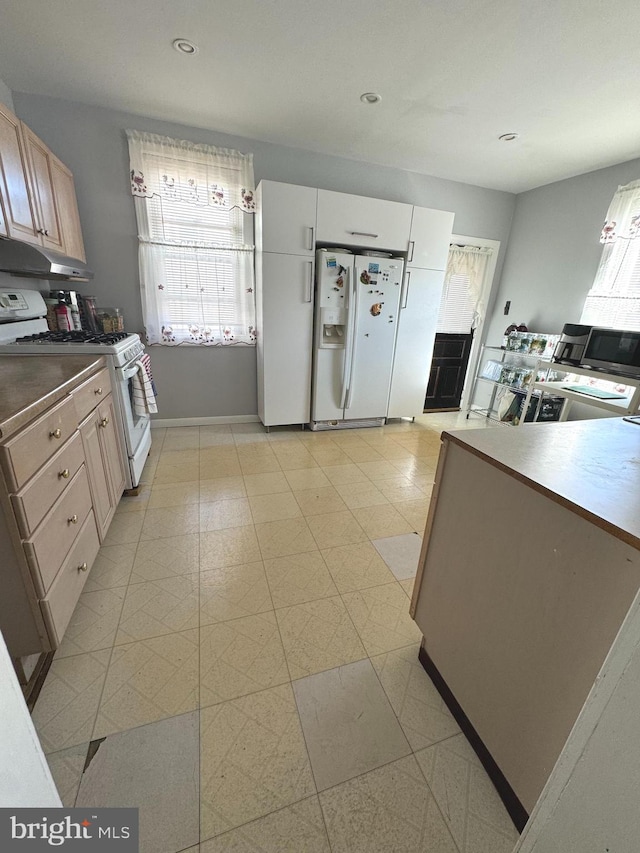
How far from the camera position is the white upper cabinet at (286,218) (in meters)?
2.78

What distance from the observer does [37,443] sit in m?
1.13

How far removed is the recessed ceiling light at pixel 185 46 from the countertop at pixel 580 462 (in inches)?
99.6

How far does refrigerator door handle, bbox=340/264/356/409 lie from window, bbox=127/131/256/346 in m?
0.96

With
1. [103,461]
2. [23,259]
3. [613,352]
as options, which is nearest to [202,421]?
[103,461]

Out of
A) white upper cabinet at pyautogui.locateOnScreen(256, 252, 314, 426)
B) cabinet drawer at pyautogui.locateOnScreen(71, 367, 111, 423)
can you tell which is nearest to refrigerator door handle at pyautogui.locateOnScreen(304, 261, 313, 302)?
white upper cabinet at pyautogui.locateOnScreen(256, 252, 314, 426)

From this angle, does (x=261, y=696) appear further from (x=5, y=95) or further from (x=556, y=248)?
(x=556, y=248)

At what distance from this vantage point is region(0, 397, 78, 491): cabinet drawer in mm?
988

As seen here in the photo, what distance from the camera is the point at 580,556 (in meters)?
0.73

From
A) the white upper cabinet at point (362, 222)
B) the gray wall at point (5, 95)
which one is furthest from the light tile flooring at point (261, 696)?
the gray wall at point (5, 95)

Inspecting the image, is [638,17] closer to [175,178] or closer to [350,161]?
[350,161]

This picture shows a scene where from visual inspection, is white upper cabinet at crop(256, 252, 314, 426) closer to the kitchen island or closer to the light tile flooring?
the light tile flooring

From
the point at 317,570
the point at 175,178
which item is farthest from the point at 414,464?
the point at 175,178

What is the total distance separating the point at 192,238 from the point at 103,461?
2.21 meters

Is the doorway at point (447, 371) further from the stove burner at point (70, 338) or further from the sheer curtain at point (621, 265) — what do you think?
the stove burner at point (70, 338)
